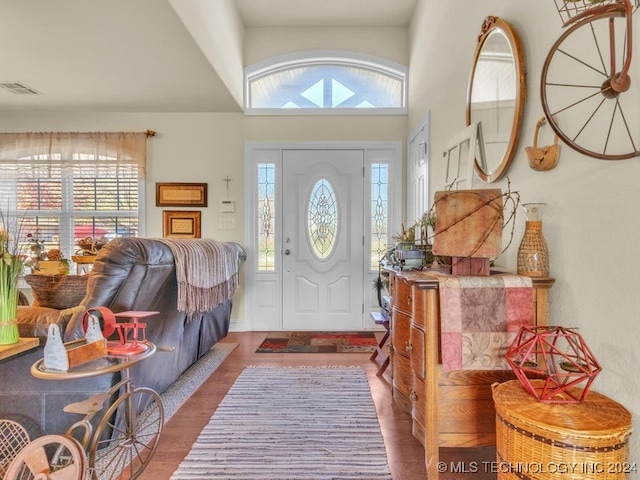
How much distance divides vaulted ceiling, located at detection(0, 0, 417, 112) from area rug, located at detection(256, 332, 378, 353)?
2611 millimetres

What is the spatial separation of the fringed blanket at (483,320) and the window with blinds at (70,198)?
4.06m

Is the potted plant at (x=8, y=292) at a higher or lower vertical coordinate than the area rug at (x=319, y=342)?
higher

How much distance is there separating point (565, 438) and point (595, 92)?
1.16m

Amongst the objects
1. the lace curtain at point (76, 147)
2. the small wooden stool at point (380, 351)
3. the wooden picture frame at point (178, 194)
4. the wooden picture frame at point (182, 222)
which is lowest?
the small wooden stool at point (380, 351)

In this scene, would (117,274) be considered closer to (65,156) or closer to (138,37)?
(138,37)

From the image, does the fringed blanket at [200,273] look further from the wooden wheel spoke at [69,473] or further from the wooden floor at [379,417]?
the wooden wheel spoke at [69,473]

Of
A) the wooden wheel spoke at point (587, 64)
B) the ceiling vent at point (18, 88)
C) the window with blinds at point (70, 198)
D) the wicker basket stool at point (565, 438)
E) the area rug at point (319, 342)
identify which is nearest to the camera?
the wicker basket stool at point (565, 438)

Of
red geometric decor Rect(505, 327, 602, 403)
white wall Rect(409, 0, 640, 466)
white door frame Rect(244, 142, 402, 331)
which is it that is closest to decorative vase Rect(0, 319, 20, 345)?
red geometric decor Rect(505, 327, 602, 403)

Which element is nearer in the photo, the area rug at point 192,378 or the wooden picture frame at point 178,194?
the area rug at point 192,378

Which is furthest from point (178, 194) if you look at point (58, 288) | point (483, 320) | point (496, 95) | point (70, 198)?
point (483, 320)

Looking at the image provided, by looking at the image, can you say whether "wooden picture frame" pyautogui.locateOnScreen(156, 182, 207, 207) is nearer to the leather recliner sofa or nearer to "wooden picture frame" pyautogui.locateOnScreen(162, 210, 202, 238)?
"wooden picture frame" pyautogui.locateOnScreen(162, 210, 202, 238)

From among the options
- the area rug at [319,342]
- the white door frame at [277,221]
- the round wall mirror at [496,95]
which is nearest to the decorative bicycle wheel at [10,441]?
the area rug at [319,342]

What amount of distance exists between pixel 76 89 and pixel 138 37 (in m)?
1.53

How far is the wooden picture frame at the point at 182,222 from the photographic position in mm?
4441
